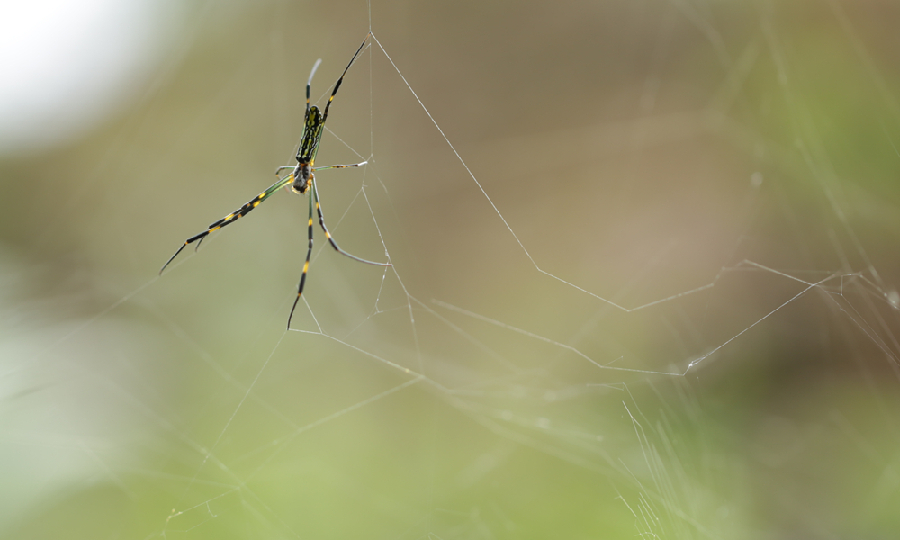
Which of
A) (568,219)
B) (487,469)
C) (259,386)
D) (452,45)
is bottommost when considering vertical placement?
(487,469)

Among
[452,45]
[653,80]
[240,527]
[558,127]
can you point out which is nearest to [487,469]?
[240,527]

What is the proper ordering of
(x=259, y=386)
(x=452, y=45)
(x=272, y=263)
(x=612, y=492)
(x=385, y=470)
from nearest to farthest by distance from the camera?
1. (x=612, y=492)
2. (x=385, y=470)
3. (x=259, y=386)
4. (x=452, y=45)
5. (x=272, y=263)

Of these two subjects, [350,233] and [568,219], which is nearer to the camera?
[568,219]

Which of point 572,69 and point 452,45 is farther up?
point 452,45

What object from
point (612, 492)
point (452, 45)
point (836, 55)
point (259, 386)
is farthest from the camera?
point (452, 45)

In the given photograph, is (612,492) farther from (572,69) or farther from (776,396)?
(572,69)

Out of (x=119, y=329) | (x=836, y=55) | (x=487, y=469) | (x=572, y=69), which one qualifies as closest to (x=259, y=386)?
(x=119, y=329)
